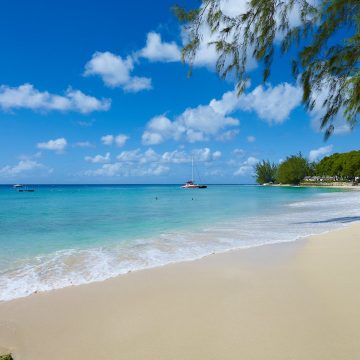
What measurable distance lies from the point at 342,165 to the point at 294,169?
22.4m

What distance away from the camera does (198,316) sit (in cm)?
393

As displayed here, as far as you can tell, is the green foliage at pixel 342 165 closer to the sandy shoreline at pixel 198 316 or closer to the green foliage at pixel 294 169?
the green foliage at pixel 294 169

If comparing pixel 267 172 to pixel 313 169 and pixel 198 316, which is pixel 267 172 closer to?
pixel 313 169

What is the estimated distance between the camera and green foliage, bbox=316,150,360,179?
80.2 meters

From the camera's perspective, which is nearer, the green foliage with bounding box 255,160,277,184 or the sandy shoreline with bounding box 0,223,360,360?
the sandy shoreline with bounding box 0,223,360,360

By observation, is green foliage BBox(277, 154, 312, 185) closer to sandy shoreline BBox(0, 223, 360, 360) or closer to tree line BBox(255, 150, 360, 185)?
tree line BBox(255, 150, 360, 185)

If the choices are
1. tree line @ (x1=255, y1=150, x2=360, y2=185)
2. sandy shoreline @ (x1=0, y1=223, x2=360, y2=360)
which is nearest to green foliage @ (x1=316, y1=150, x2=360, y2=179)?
tree line @ (x1=255, y1=150, x2=360, y2=185)

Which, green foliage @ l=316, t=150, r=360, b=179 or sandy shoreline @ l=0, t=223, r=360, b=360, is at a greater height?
green foliage @ l=316, t=150, r=360, b=179

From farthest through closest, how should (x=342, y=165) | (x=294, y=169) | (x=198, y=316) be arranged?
(x=294, y=169) → (x=342, y=165) → (x=198, y=316)

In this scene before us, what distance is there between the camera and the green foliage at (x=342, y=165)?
80.2m

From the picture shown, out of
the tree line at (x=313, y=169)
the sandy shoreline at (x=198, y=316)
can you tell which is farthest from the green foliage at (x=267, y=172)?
the sandy shoreline at (x=198, y=316)

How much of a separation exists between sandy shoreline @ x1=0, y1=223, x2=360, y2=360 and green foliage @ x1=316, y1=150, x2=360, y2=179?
273ft

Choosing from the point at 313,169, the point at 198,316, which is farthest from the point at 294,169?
the point at 198,316

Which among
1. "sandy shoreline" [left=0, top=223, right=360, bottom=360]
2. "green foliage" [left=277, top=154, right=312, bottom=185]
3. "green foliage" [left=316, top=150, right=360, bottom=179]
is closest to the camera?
"sandy shoreline" [left=0, top=223, right=360, bottom=360]
